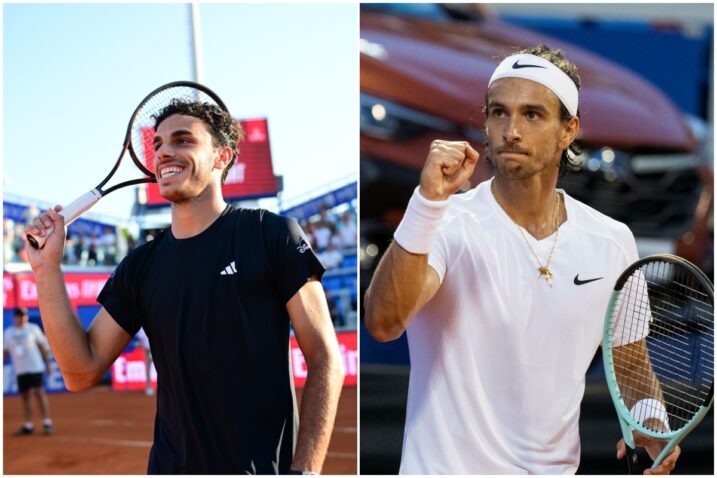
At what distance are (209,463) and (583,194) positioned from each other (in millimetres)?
2841

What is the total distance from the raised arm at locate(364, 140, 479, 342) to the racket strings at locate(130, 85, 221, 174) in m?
0.89

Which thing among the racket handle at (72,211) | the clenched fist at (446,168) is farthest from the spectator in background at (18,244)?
the clenched fist at (446,168)

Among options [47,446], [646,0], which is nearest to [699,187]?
[646,0]

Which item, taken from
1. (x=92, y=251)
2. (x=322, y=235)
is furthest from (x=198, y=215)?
(x=92, y=251)

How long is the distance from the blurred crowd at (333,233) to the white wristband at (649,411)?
2.29 meters

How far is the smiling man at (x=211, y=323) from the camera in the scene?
2.36 meters

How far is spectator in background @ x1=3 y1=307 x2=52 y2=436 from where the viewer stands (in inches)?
259

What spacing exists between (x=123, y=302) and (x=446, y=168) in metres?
0.94

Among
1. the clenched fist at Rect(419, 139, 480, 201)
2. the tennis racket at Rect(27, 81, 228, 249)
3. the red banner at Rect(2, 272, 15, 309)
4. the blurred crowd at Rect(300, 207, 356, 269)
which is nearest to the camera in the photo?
the clenched fist at Rect(419, 139, 480, 201)

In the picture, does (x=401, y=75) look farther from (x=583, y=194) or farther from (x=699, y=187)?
(x=699, y=187)

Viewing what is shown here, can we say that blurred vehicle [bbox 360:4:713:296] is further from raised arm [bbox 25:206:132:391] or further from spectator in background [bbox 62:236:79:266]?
spectator in background [bbox 62:236:79:266]

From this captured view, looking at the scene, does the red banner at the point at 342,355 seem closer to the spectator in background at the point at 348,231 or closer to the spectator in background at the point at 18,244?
the spectator in background at the point at 348,231

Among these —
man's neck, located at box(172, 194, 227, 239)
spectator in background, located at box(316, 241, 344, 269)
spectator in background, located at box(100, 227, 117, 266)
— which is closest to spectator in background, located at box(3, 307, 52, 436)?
spectator in background, located at box(100, 227, 117, 266)

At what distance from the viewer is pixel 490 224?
244cm
